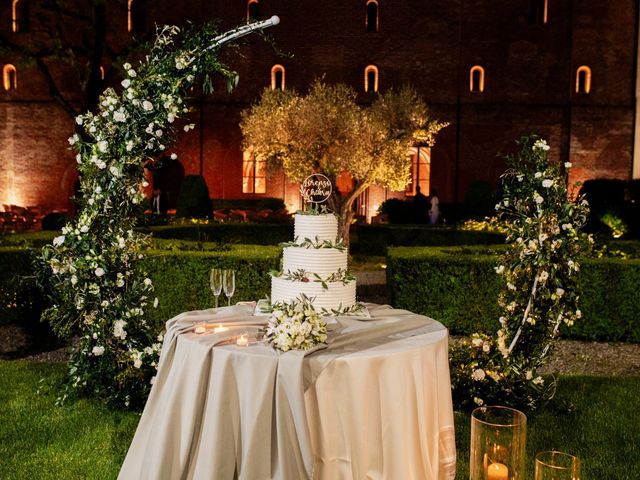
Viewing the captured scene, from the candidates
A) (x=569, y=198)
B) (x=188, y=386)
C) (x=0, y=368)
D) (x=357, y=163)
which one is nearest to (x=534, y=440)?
(x=569, y=198)

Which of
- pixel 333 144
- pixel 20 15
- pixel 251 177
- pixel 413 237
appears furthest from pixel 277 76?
pixel 413 237

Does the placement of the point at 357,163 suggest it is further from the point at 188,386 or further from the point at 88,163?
the point at 188,386

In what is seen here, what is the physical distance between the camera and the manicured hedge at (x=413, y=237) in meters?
12.3

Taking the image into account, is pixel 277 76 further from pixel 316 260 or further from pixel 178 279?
pixel 316 260

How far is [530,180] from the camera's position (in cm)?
457

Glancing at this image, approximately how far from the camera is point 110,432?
14.2 feet

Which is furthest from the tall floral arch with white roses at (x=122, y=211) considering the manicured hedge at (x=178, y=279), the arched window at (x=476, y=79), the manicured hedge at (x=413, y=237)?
the arched window at (x=476, y=79)

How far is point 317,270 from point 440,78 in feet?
67.4

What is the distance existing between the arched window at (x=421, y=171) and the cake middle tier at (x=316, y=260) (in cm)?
1975

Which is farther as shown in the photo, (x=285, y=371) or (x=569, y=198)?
(x=569, y=198)

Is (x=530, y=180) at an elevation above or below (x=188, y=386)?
above

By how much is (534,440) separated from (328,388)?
215cm

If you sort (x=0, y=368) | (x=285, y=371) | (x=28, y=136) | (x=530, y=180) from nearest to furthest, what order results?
(x=285, y=371) → (x=530, y=180) → (x=0, y=368) → (x=28, y=136)

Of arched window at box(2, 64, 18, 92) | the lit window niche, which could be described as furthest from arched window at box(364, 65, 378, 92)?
arched window at box(2, 64, 18, 92)
